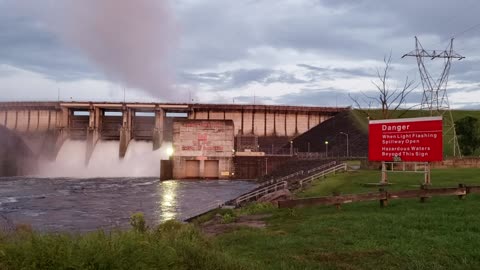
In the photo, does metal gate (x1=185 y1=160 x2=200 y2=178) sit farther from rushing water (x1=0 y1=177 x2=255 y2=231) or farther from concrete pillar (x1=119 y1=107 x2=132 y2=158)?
rushing water (x1=0 y1=177 x2=255 y2=231)

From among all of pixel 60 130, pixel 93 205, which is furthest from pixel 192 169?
pixel 93 205

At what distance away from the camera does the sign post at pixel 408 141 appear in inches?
1067

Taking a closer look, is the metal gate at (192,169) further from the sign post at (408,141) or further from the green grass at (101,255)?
the green grass at (101,255)

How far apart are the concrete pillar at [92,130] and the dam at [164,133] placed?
0.20m

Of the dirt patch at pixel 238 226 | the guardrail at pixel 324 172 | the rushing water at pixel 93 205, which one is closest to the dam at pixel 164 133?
the rushing water at pixel 93 205

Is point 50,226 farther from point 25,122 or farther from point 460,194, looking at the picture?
point 25,122

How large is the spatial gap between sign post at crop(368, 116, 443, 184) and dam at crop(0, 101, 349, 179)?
187 ft

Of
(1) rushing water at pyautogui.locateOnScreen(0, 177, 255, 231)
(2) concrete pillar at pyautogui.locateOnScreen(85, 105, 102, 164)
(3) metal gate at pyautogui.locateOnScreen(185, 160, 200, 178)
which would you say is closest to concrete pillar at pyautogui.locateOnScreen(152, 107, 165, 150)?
(2) concrete pillar at pyautogui.locateOnScreen(85, 105, 102, 164)

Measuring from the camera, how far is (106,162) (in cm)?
9544

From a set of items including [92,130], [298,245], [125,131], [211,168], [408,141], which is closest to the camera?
[298,245]

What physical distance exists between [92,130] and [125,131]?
741 centimetres

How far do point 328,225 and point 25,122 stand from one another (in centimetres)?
10786

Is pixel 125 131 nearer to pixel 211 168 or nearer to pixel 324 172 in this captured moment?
pixel 211 168

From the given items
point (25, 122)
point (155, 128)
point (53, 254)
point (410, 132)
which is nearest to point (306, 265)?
point (53, 254)
